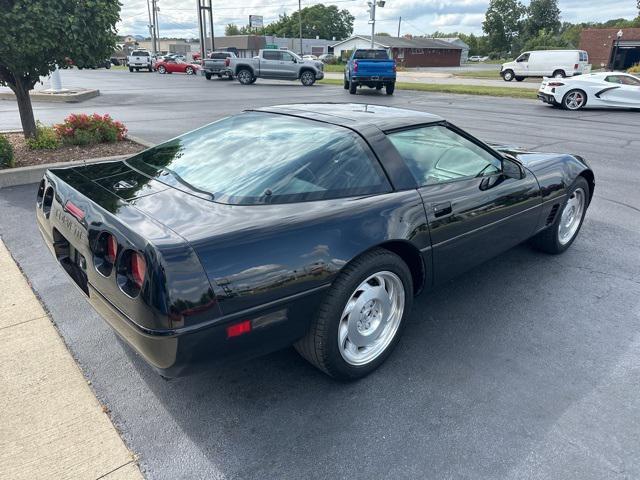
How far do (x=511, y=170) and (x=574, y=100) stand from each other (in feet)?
48.7

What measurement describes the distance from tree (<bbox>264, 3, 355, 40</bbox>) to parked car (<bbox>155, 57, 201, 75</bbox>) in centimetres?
8016

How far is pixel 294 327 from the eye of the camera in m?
2.24

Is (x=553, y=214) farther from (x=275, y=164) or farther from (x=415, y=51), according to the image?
(x=415, y=51)

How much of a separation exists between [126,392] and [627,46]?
55173 millimetres

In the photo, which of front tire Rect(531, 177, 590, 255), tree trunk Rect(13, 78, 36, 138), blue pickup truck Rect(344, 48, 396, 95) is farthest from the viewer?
blue pickup truck Rect(344, 48, 396, 95)

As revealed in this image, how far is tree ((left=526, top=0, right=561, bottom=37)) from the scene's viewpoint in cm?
8288

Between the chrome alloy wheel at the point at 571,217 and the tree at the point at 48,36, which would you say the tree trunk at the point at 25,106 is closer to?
the tree at the point at 48,36

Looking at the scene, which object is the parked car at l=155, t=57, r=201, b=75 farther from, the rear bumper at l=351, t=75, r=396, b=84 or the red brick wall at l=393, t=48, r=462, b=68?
the red brick wall at l=393, t=48, r=462, b=68

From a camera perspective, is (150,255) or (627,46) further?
(627,46)

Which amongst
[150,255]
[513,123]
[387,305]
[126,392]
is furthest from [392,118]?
[513,123]

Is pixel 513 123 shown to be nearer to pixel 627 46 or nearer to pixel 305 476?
pixel 305 476

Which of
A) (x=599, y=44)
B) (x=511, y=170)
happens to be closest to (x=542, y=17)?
(x=599, y=44)

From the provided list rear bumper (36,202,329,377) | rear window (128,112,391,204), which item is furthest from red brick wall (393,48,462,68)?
rear bumper (36,202,329,377)

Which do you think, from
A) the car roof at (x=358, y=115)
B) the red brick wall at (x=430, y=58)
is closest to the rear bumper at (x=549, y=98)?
the car roof at (x=358, y=115)
